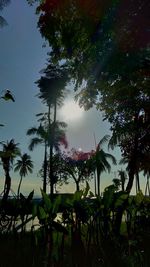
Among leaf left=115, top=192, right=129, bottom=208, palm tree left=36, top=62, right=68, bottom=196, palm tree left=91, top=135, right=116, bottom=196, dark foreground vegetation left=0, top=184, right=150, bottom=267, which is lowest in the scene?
dark foreground vegetation left=0, top=184, right=150, bottom=267

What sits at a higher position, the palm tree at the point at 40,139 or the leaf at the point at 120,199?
the palm tree at the point at 40,139

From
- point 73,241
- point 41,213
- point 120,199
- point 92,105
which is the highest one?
point 92,105

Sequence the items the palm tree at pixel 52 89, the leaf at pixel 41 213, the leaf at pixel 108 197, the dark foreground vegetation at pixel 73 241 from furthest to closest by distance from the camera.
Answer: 1. the palm tree at pixel 52 89
2. the leaf at pixel 108 197
3. the dark foreground vegetation at pixel 73 241
4. the leaf at pixel 41 213

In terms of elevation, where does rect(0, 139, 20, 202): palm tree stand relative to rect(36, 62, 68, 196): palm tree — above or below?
below

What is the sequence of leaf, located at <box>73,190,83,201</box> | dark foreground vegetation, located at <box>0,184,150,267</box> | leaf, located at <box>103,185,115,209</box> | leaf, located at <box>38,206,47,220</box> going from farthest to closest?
leaf, located at <box>103,185,115,209</box>, leaf, located at <box>73,190,83,201</box>, dark foreground vegetation, located at <box>0,184,150,267</box>, leaf, located at <box>38,206,47,220</box>

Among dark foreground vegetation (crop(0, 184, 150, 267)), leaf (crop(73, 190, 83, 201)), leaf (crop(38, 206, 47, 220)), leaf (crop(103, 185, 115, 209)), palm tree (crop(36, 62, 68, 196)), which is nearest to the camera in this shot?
leaf (crop(38, 206, 47, 220))

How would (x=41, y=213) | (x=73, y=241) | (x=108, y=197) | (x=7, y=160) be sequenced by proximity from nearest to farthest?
(x=41, y=213) → (x=73, y=241) → (x=108, y=197) → (x=7, y=160)

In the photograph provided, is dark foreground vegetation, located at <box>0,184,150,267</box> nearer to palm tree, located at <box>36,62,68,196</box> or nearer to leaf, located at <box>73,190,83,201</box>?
leaf, located at <box>73,190,83,201</box>

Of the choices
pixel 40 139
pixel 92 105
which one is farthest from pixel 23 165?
pixel 92 105

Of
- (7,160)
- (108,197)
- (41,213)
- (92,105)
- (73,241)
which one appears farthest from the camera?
(7,160)

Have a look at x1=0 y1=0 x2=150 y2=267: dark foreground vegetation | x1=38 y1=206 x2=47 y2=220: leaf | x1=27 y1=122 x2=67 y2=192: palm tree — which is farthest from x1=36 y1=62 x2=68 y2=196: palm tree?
x1=38 y1=206 x2=47 y2=220: leaf

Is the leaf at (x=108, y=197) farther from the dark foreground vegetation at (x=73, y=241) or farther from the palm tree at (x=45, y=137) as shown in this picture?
the palm tree at (x=45, y=137)

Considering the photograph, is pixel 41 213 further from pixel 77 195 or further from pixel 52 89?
pixel 52 89

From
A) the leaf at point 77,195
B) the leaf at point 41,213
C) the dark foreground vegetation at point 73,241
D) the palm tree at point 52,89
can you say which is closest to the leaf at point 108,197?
the dark foreground vegetation at point 73,241
